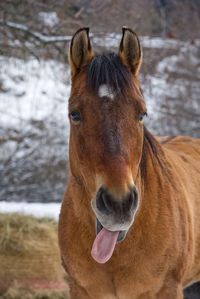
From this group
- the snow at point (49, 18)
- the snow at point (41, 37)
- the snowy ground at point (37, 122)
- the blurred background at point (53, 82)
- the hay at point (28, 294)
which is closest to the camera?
the hay at point (28, 294)

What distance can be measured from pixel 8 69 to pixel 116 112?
3624mm

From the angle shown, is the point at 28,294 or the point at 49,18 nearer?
the point at 28,294

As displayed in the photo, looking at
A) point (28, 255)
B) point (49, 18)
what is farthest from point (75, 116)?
point (49, 18)

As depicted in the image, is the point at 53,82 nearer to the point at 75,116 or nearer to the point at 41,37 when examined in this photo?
the point at 41,37

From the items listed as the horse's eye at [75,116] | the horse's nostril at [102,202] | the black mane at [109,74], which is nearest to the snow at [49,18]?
the black mane at [109,74]

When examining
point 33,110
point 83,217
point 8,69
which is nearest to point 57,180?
point 33,110

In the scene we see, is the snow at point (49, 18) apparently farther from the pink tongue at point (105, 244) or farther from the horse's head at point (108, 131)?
the pink tongue at point (105, 244)

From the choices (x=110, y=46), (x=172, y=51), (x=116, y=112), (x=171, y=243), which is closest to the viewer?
(x=116, y=112)

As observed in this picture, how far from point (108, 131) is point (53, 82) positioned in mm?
4150

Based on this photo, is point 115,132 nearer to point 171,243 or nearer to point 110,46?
point 171,243

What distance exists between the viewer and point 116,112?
1.37 metres

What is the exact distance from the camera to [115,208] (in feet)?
3.84

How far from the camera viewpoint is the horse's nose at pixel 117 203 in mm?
1169

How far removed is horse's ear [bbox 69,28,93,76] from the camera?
5.15ft
